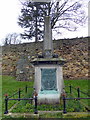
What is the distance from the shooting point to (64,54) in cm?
1666

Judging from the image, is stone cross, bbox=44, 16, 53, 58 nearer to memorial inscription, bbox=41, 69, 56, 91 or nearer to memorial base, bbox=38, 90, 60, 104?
memorial inscription, bbox=41, 69, 56, 91

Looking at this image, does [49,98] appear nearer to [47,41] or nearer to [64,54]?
[47,41]

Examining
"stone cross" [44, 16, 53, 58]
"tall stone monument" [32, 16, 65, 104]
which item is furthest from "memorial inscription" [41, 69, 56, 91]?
"stone cross" [44, 16, 53, 58]

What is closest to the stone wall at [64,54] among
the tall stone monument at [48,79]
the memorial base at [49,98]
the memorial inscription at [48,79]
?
the tall stone monument at [48,79]

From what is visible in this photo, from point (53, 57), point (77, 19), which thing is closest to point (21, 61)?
point (77, 19)

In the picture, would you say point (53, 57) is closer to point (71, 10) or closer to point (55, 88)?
point (55, 88)

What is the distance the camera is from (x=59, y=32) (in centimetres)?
1947

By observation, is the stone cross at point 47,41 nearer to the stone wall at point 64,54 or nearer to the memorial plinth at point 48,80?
the memorial plinth at point 48,80

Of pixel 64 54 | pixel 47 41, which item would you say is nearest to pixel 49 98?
pixel 47 41

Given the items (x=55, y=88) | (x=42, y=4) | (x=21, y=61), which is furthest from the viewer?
(x=42, y=4)

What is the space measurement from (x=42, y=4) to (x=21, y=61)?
874cm

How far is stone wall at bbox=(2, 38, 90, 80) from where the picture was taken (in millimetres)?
15234

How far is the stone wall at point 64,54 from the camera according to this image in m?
15.2

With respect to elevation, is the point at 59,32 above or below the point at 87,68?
above
